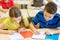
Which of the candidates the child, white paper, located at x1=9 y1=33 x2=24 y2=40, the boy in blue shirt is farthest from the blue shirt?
white paper, located at x1=9 y1=33 x2=24 y2=40

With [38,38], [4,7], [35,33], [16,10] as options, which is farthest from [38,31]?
[4,7]

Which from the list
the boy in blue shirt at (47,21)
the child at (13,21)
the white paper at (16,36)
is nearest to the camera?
the white paper at (16,36)

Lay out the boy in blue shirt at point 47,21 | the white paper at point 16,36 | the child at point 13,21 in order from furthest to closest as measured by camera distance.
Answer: the boy in blue shirt at point 47,21
the child at point 13,21
the white paper at point 16,36

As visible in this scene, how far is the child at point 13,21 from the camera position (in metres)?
1.72

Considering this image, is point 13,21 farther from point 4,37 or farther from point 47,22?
point 47,22

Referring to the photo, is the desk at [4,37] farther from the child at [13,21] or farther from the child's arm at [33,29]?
the child's arm at [33,29]

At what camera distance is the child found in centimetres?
172

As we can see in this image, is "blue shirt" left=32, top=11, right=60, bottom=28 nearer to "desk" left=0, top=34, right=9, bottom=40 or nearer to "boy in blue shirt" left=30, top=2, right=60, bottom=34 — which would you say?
"boy in blue shirt" left=30, top=2, right=60, bottom=34

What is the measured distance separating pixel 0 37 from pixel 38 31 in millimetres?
409

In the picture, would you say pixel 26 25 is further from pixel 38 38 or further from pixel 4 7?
pixel 4 7

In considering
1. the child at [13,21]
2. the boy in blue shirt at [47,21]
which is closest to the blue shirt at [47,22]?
the boy in blue shirt at [47,21]

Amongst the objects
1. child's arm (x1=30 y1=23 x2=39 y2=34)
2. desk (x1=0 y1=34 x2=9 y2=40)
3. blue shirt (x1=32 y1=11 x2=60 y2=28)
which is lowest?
desk (x1=0 y1=34 x2=9 y2=40)

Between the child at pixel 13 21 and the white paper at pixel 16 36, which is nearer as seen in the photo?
the white paper at pixel 16 36

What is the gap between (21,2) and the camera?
3.01m
